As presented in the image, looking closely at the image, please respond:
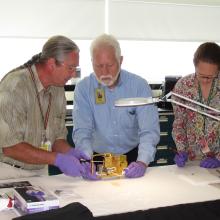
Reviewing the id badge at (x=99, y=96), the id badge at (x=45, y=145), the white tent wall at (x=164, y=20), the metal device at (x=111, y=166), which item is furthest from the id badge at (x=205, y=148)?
the white tent wall at (x=164, y=20)

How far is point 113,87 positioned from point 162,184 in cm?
82

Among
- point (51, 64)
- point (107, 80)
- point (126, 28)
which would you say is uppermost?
point (126, 28)

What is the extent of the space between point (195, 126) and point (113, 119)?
0.56 meters

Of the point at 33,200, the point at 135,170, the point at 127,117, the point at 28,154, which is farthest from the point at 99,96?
the point at 33,200

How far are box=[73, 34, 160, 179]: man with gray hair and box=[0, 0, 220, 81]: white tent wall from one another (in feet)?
6.56

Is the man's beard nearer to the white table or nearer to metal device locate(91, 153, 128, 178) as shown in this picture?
metal device locate(91, 153, 128, 178)

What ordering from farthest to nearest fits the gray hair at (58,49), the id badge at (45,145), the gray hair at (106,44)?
the gray hair at (106,44) < the id badge at (45,145) < the gray hair at (58,49)

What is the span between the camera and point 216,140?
276 cm

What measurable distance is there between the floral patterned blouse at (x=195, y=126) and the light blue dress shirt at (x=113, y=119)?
0.20 m

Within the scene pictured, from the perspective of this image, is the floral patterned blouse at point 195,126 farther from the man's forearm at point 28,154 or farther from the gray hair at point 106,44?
the man's forearm at point 28,154

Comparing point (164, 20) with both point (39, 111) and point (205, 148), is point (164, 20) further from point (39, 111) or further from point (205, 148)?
point (39, 111)

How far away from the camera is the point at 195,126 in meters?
2.76

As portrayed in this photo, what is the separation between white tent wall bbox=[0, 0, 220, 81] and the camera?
15.1 ft

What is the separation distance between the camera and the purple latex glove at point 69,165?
7.23ft
